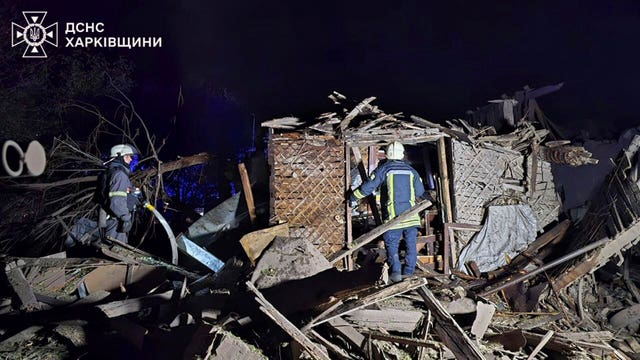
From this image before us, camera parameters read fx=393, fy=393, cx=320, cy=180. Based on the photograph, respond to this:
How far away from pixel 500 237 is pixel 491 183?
122 cm

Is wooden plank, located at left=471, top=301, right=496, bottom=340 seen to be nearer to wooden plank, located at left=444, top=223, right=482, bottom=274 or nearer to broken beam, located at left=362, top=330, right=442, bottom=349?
broken beam, located at left=362, top=330, right=442, bottom=349

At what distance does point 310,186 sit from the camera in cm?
778

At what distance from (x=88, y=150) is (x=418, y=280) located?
8632 mm

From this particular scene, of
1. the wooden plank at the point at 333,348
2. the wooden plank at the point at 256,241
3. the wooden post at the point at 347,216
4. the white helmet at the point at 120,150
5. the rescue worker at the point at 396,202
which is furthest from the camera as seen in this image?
the wooden post at the point at 347,216

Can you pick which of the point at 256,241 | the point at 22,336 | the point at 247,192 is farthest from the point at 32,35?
the point at 256,241

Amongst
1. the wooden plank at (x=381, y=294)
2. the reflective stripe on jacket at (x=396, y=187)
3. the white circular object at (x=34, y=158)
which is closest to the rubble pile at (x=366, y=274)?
the wooden plank at (x=381, y=294)

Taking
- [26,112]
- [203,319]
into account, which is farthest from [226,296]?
[26,112]

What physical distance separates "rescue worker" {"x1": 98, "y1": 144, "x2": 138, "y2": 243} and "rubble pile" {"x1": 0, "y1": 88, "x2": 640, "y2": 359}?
57 cm

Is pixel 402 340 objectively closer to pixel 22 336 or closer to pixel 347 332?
pixel 347 332

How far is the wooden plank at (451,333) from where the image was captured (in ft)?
12.0

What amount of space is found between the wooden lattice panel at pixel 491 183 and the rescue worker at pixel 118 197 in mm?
6536

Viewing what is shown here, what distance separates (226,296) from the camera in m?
5.13

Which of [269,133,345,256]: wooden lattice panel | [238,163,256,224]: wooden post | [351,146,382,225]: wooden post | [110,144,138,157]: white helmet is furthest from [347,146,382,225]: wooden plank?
[110,144,138,157]: white helmet

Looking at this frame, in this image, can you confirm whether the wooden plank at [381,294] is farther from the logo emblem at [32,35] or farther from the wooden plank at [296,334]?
the logo emblem at [32,35]
